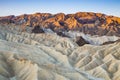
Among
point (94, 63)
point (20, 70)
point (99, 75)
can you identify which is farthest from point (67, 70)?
point (94, 63)

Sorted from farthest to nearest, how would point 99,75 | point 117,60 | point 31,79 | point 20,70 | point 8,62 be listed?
1. point 117,60
2. point 99,75
3. point 8,62
4. point 20,70
5. point 31,79

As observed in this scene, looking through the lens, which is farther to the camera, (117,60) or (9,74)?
(117,60)

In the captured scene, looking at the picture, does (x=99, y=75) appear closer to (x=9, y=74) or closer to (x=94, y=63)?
(x=94, y=63)

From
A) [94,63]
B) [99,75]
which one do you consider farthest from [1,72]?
[94,63]

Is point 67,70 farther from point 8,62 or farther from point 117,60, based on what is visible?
point 117,60

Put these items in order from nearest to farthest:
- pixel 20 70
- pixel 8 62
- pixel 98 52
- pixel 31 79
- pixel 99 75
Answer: pixel 31 79
pixel 20 70
pixel 8 62
pixel 99 75
pixel 98 52

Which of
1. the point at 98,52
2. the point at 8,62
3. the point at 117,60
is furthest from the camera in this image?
the point at 98,52

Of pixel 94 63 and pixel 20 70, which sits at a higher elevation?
pixel 20 70

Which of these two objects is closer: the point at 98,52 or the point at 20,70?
the point at 20,70

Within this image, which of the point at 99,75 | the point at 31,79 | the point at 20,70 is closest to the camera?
the point at 31,79
